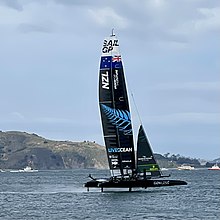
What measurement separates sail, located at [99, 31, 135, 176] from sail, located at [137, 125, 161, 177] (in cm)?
82

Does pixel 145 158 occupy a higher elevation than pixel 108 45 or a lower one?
lower

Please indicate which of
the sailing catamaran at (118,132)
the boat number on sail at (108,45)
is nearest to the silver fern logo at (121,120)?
the sailing catamaran at (118,132)

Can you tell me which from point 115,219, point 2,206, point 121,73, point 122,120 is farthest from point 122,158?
point 115,219

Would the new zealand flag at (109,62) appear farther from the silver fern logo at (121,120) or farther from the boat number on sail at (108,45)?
the silver fern logo at (121,120)

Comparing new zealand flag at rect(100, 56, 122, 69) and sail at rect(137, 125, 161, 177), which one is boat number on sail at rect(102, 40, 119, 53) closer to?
new zealand flag at rect(100, 56, 122, 69)

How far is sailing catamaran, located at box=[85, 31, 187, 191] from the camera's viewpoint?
77125 mm

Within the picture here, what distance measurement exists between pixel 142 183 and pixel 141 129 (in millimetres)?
7021

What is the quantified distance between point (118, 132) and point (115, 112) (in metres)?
2.12

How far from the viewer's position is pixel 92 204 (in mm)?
67562

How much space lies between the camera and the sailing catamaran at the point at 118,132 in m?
77.1

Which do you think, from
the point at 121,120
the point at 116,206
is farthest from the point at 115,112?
the point at 116,206

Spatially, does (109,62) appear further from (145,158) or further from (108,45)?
(145,158)

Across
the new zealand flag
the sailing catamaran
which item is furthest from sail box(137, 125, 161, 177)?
the new zealand flag

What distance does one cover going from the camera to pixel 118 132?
78.1 meters
